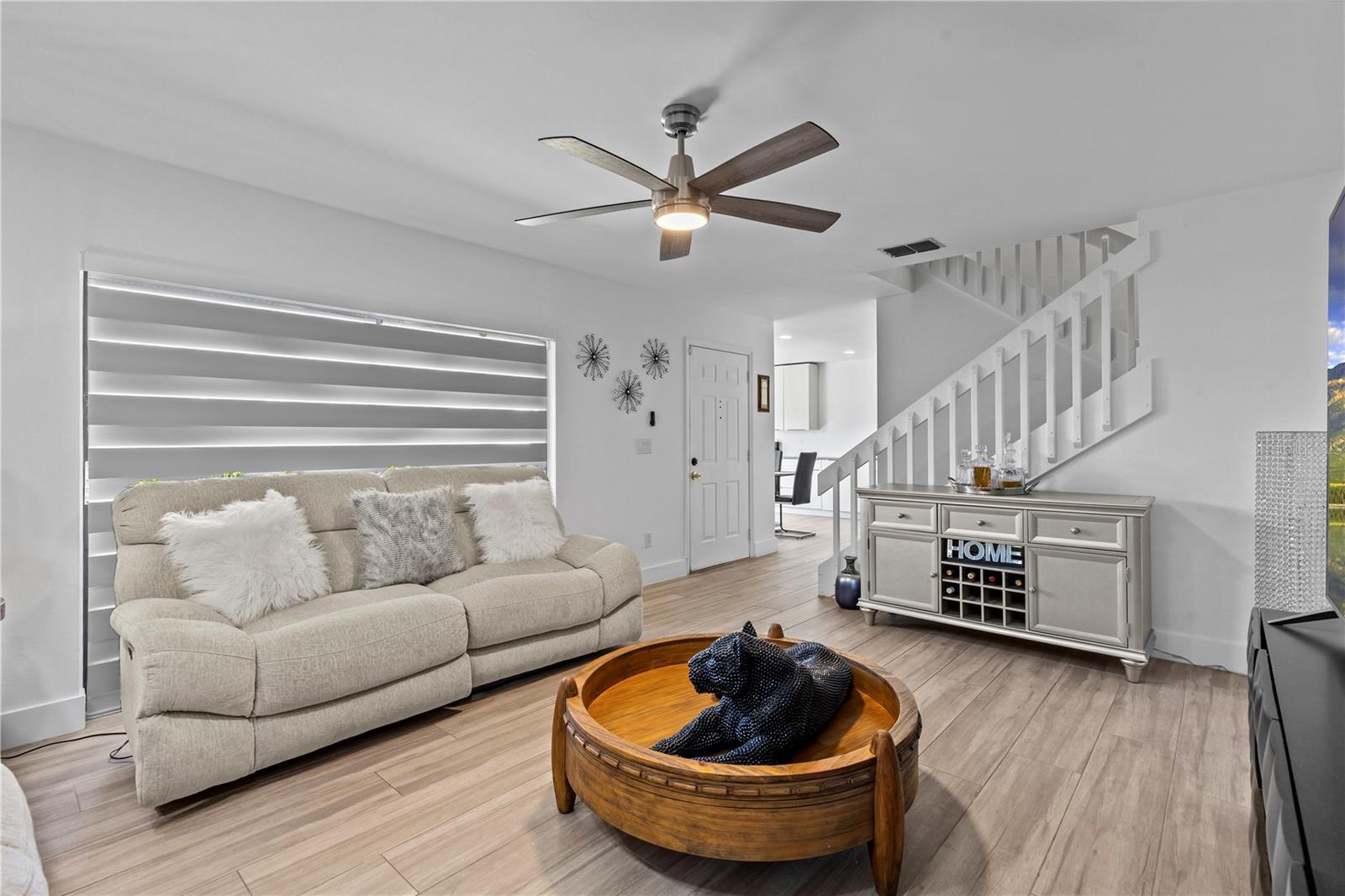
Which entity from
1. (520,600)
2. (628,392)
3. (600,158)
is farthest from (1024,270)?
(520,600)

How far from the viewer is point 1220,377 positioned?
127 inches

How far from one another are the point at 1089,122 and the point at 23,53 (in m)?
3.72

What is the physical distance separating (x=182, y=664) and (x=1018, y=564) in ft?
12.0

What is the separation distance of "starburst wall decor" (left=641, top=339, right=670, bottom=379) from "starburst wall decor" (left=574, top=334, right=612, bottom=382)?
37 cm

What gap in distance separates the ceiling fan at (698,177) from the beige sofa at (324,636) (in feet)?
5.38

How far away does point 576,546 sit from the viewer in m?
3.59

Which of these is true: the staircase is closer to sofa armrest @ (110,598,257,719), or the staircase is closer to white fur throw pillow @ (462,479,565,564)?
white fur throw pillow @ (462,479,565,564)

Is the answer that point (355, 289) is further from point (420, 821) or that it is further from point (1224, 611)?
point (1224, 611)

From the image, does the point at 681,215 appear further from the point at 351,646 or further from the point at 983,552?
the point at 983,552

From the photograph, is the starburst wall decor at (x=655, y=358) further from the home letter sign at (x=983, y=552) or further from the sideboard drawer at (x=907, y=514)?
the home letter sign at (x=983, y=552)

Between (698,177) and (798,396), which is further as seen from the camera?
(798,396)

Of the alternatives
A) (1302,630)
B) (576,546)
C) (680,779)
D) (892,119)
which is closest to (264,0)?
(892,119)

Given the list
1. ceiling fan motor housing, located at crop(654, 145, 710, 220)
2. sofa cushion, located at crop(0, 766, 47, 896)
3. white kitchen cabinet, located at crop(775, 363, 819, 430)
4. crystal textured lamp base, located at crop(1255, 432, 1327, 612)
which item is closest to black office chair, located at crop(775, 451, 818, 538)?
white kitchen cabinet, located at crop(775, 363, 819, 430)

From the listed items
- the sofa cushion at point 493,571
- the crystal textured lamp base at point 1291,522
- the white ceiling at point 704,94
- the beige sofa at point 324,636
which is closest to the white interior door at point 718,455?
the beige sofa at point 324,636
